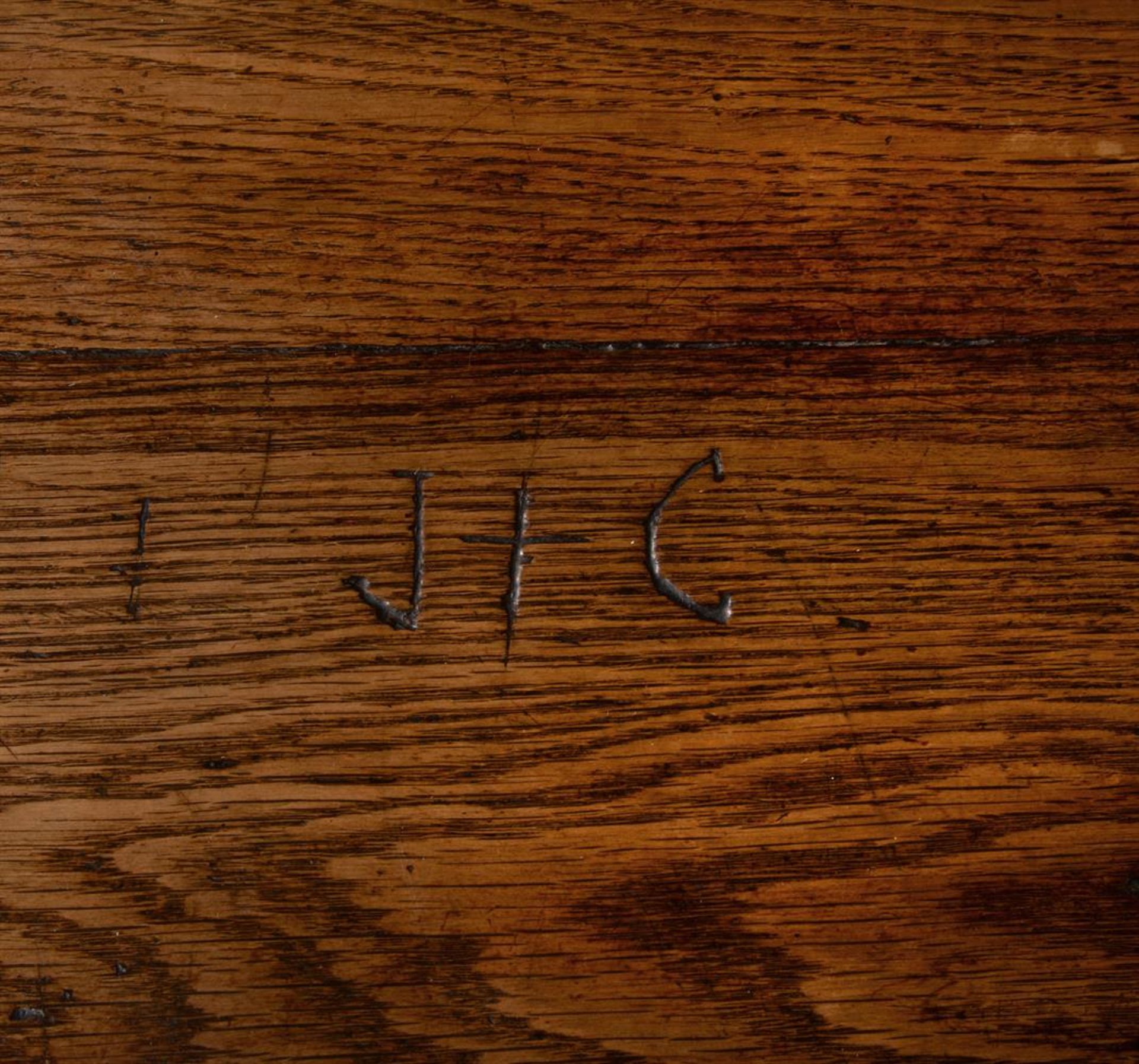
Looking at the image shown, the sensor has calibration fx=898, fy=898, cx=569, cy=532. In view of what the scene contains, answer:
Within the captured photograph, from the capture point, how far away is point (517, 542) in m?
0.55

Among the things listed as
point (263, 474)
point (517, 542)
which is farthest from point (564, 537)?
Result: point (263, 474)

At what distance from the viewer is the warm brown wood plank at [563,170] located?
1.81ft

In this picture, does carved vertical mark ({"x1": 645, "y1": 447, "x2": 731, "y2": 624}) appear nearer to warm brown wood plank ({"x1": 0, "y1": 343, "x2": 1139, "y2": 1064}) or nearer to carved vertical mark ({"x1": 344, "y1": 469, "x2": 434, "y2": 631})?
warm brown wood plank ({"x1": 0, "y1": 343, "x2": 1139, "y2": 1064})

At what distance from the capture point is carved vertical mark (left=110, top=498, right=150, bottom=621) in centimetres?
54

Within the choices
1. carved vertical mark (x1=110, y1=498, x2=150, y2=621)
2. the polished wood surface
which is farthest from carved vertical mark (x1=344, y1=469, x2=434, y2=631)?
carved vertical mark (x1=110, y1=498, x2=150, y2=621)

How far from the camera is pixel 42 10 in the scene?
555 mm

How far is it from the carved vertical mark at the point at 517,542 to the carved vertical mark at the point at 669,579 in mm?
40

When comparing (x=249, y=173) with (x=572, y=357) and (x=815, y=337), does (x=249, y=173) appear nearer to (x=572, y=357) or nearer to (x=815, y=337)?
(x=572, y=357)

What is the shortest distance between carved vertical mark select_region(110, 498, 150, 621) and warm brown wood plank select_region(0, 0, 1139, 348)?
0.38ft

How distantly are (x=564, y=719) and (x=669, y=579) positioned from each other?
11 centimetres

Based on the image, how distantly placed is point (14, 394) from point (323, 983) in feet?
1.32

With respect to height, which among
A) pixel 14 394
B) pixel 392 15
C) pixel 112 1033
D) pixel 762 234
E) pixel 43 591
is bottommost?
pixel 112 1033

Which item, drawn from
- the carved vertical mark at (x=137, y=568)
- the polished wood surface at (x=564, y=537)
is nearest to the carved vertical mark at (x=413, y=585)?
the polished wood surface at (x=564, y=537)

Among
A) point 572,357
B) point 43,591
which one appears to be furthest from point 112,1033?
point 572,357
